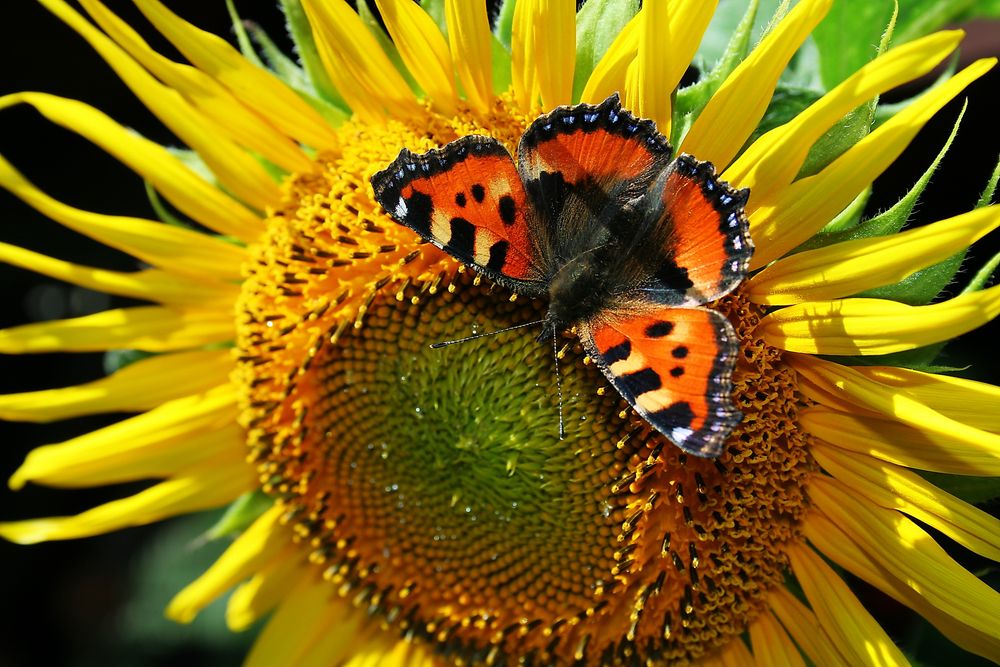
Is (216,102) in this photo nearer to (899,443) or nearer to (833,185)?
(833,185)

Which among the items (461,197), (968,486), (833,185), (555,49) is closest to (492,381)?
(461,197)

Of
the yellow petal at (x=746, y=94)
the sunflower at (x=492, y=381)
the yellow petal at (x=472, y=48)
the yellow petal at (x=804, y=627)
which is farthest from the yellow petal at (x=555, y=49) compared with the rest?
the yellow petal at (x=804, y=627)

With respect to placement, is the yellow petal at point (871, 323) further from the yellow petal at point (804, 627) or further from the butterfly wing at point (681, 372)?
the yellow petal at point (804, 627)

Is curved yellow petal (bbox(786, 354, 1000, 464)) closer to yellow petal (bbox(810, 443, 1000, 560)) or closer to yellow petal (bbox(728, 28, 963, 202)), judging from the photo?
yellow petal (bbox(810, 443, 1000, 560))

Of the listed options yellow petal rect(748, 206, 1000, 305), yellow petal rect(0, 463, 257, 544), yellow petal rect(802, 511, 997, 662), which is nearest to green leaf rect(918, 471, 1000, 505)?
yellow petal rect(802, 511, 997, 662)

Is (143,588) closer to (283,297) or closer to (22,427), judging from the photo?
(22,427)

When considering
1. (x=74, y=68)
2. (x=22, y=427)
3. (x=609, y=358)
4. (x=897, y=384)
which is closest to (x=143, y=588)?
(x=22, y=427)
